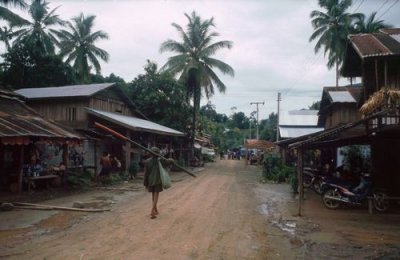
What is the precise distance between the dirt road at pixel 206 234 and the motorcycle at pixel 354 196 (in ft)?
1.26

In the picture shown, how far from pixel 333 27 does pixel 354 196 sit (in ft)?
87.6

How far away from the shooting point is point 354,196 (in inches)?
449

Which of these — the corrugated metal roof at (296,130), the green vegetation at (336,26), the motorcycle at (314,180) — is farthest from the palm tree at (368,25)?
the motorcycle at (314,180)

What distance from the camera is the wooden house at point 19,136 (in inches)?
465

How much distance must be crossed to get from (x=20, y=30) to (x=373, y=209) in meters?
33.7

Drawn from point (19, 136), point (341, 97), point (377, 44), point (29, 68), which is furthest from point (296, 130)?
point (29, 68)

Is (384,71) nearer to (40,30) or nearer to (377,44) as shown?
(377,44)

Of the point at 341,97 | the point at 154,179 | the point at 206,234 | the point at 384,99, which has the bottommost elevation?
the point at 206,234

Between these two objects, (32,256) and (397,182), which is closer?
(32,256)

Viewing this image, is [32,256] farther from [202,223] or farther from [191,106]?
[191,106]

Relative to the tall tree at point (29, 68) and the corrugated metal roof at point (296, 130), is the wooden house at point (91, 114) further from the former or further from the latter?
the corrugated metal roof at point (296, 130)

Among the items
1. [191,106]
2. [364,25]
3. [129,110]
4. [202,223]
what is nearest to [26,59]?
Result: [129,110]

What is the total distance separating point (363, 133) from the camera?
1093cm

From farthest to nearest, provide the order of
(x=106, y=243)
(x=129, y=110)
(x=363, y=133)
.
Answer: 1. (x=129, y=110)
2. (x=363, y=133)
3. (x=106, y=243)
